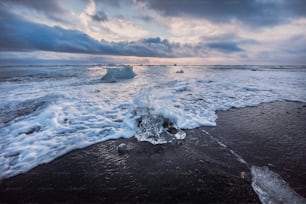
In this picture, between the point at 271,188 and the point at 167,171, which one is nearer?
the point at 271,188

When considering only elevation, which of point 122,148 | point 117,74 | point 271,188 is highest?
point 271,188

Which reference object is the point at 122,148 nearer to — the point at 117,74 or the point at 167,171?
the point at 167,171

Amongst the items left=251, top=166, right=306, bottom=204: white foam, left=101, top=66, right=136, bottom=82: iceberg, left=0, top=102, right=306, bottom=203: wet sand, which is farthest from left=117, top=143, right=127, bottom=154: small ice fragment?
left=101, top=66, right=136, bottom=82: iceberg

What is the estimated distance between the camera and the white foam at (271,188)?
79.2 inches

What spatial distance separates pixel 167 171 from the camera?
8.57ft

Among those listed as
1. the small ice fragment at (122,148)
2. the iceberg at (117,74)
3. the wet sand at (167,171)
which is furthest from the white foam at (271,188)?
the iceberg at (117,74)

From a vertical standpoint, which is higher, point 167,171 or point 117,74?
point 167,171

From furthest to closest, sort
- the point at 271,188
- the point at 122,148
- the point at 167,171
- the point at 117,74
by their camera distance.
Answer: the point at 117,74, the point at 122,148, the point at 167,171, the point at 271,188

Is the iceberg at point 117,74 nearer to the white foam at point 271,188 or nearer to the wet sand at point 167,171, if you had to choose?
the wet sand at point 167,171

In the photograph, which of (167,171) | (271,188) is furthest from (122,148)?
(271,188)

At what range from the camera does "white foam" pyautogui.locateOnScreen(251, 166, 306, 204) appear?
201 cm

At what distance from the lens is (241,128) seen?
14.0ft

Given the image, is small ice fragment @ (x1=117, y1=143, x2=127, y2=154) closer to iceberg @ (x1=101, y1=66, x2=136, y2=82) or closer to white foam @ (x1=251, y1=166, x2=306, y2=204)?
white foam @ (x1=251, y1=166, x2=306, y2=204)

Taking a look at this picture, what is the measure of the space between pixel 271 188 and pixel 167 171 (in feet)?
5.07
